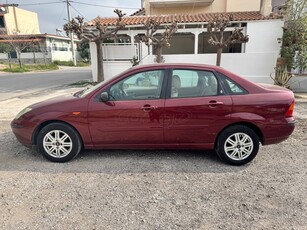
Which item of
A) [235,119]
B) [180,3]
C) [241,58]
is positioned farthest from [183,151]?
[180,3]

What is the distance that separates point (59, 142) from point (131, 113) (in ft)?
4.13

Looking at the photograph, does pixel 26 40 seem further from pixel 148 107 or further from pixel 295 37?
pixel 148 107

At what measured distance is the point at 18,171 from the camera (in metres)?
3.57

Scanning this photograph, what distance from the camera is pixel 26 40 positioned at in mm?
34000

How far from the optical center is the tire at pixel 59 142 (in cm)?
372

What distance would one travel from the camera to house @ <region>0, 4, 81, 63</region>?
3512 centimetres

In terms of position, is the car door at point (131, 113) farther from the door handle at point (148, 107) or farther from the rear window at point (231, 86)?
the rear window at point (231, 86)

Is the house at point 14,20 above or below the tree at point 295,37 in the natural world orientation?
above

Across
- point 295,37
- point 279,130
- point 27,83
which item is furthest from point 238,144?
point 27,83

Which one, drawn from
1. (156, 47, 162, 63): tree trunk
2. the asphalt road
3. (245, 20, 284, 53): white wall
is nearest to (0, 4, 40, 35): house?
the asphalt road

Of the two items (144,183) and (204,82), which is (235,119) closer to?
(204,82)

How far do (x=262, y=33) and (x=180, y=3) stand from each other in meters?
7.00

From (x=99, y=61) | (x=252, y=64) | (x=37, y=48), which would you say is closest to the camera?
(x=252, y=64)

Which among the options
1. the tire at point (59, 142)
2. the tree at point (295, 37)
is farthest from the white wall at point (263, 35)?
the tire at point (59, 142)
